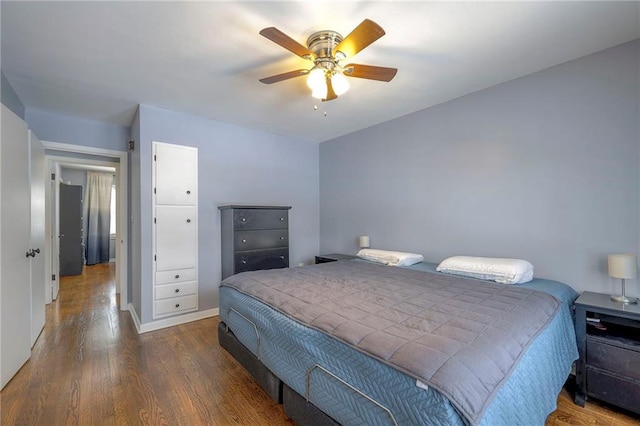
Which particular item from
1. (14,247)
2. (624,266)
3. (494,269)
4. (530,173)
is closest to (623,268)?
(624,266)

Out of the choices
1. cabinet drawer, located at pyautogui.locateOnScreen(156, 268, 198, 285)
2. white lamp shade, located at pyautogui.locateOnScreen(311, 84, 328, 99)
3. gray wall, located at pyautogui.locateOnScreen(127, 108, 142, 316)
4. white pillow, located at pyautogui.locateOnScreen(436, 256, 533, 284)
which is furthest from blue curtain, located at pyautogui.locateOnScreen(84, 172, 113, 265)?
white pillow, located at pyautogui.locateOnScreen(436, 256, 533, 284)

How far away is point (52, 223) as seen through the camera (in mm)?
4172

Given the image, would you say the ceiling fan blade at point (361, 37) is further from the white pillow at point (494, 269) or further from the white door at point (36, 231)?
the white door at point (36, 231)

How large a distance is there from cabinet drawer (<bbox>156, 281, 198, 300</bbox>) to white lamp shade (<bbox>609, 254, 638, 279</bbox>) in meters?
3.95

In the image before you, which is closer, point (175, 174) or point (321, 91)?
point (321, 91)

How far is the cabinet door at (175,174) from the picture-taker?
3.21 metres

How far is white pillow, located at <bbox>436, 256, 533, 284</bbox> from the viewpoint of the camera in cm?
220

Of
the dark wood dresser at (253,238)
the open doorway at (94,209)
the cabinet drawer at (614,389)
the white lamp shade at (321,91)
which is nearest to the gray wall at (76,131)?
the dark wood dresser at (253,238)

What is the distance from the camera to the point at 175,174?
3.33m

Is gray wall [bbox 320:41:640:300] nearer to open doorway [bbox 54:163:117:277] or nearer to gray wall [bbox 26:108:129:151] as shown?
gray wall [bbox 26:108:129:151]

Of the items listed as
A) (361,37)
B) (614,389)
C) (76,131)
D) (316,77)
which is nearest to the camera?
(361,37)

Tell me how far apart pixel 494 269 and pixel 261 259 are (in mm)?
2622

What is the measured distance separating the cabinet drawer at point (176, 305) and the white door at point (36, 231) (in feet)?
3.53

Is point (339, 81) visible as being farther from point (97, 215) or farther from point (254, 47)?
point (97, 215)
